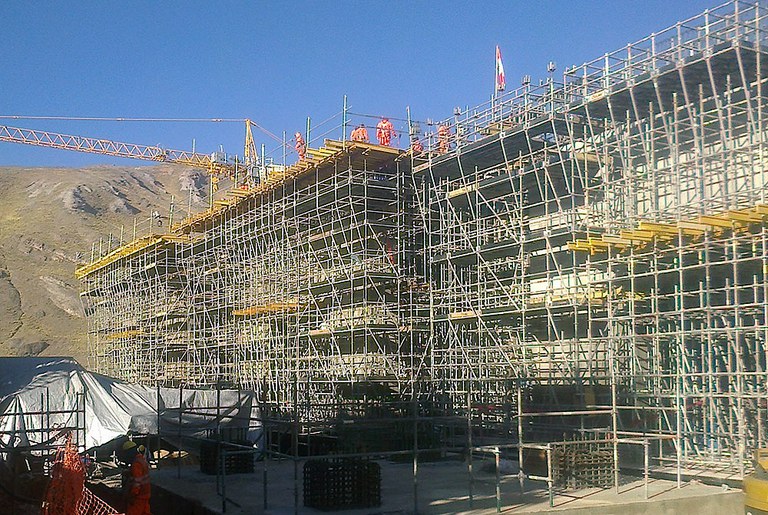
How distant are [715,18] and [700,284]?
5.54 m

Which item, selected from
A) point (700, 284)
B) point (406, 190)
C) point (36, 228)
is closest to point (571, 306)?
point (700, 284)

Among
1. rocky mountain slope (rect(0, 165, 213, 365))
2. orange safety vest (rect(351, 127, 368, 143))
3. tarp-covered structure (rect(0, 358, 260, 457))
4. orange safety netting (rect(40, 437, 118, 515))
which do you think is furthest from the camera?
rocky mountain slope (rect(0, 165, 213, 365))

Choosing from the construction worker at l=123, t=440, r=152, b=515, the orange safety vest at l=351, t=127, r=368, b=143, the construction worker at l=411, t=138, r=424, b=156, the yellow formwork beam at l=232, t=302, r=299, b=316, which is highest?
the orange safety vest at l=351, t=127, r=368, b=143

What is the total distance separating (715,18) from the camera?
1767 cm

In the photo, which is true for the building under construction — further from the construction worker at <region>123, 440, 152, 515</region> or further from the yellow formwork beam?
the construction worker at <region>123, 440, 152, 515</region>

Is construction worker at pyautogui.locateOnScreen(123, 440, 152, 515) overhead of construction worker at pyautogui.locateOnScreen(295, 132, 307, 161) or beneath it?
beneath

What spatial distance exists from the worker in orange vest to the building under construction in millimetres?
100

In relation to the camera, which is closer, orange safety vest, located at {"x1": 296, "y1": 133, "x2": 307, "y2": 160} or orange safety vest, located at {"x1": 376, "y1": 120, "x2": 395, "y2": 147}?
orange safety vest, located at {"x1": 376, "y1": 120, "x2": 395, "y2": 147}

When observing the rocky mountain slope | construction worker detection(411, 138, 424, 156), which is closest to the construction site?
construction worker detection(411, 138, 424, 156)

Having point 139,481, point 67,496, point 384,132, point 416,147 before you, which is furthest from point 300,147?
point 67,496

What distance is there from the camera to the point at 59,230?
9019 cm

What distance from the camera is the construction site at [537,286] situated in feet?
54.7

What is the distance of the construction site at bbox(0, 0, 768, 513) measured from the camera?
656 inches

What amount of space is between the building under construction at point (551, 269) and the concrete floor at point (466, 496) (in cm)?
86
